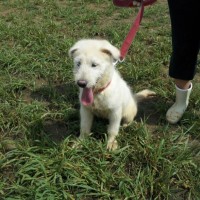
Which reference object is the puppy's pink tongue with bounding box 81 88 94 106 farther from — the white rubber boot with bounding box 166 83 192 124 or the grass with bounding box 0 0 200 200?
the white rubber boot with bounding box 166 83 192 124

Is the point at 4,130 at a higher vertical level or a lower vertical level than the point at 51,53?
lower

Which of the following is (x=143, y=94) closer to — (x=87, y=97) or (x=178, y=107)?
(x=178, y=107)

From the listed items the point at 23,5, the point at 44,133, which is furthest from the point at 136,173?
the point at 23,5

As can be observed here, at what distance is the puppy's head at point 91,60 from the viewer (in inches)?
108

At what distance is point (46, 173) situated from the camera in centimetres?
286

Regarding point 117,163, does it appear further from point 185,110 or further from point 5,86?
point 5,86

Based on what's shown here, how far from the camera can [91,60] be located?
9.21 ft

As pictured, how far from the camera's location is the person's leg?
312cm

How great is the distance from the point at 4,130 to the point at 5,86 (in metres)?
A: 0.73

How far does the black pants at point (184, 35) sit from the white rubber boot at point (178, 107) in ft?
0.61

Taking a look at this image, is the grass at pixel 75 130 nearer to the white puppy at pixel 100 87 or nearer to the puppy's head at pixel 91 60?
the white puppy at pixel 100 87

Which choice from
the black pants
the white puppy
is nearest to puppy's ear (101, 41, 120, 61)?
the white puppy

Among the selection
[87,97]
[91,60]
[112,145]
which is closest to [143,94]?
[112,145]

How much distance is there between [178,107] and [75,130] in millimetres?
1011
